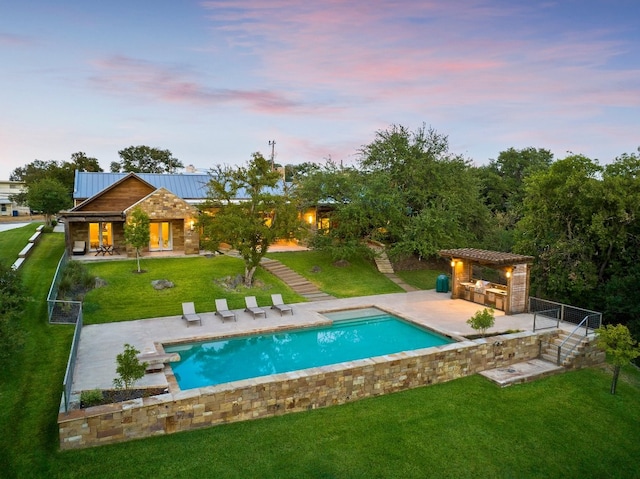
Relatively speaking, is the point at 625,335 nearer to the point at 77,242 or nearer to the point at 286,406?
the point at 286,406

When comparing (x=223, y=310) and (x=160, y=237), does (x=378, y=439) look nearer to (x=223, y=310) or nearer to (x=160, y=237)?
(x=223, y=310)

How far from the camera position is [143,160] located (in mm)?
68938

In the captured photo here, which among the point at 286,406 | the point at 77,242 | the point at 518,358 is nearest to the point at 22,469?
the point at 286,406

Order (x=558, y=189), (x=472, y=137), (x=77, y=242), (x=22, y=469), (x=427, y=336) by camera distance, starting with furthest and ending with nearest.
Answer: (x=472, y=137) < (x=77, y=242) < (x=558, y=189) < (x=427, y=336) < (x=22, y=469)

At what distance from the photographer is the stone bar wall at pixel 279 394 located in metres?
8.74

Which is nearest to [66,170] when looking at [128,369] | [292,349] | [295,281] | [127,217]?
[127,217]

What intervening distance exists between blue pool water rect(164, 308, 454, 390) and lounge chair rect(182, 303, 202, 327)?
1.55 meters

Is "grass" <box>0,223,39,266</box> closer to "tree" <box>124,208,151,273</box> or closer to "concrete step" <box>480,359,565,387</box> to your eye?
"tree" <box>124,208,151,273</box>

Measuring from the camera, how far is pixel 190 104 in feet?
98.4

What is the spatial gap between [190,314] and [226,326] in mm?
1732

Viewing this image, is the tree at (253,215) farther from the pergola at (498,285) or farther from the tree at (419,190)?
the pergola at (498,285)

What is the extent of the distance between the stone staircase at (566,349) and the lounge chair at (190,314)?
503 inches

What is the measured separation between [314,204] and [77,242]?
14462 millimetres

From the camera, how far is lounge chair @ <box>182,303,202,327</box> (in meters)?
16.2
